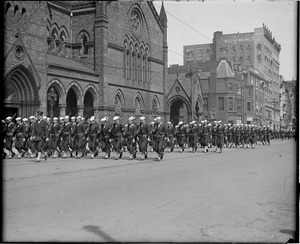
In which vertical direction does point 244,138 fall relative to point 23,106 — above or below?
below

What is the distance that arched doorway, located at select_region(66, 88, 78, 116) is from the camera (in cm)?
2961

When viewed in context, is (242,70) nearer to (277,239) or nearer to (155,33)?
(155,33)

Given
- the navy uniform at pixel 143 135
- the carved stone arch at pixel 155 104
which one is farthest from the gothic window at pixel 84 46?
the navy uniform at pixel 143 135

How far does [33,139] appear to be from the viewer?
16406 mm

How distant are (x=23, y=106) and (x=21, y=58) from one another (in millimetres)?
3014

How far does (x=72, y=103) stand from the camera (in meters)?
30.0

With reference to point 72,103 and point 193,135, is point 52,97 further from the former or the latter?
point 193,135

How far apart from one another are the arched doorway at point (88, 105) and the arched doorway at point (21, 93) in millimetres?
7298

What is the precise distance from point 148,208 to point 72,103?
24.0m

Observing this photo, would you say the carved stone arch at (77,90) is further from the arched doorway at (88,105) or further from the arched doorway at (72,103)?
the arched doorway at (88,105)

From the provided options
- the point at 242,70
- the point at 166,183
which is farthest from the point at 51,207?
the point at 242,70

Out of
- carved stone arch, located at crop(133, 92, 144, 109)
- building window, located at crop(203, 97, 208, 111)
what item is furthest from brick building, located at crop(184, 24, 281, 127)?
carved stone arch, located at crop(133, 92, 144, 109)

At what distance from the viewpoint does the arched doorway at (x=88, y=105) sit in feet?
101

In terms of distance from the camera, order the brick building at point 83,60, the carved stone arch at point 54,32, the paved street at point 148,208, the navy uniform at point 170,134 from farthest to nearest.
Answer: the carved stone arch at point 54,32, the navy uniform at point 170,134, the brick building at point 83,60, the paved street at point 148,208
